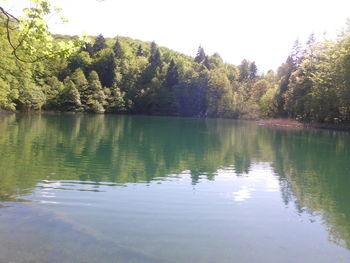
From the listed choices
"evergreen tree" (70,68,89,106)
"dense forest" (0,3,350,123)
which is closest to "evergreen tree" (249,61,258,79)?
"dense forest" (0,3,350,123)

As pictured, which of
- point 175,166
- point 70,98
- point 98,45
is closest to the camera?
point 175,166

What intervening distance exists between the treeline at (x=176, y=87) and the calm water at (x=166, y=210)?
144ft

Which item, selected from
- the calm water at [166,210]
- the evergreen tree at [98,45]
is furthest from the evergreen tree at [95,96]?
the calm water at [166,210]

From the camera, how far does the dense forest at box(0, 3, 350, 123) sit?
6159 cm

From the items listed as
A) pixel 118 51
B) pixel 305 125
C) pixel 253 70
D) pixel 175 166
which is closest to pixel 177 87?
pixel 118 51

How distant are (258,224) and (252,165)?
10.6m

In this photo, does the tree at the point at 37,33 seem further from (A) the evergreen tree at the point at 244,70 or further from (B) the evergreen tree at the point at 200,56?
(B) the evergreen tree at the point at 200,56

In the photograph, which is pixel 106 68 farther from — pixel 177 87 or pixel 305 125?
pixel 305 125

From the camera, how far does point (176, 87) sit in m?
111

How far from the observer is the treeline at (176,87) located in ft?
204

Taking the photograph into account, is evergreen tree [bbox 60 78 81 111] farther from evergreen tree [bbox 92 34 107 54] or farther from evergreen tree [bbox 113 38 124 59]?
evergreen tree [bbox 92 34 107 54]

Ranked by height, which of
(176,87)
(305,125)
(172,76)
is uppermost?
(172,76)

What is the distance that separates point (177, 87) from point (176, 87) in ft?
0.99

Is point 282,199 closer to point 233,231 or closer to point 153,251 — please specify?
point 233,231
